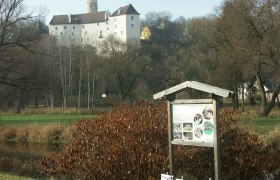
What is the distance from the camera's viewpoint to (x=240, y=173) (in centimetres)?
1065

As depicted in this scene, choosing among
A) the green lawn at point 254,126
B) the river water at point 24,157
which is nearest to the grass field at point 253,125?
the green lawn at point 254,126

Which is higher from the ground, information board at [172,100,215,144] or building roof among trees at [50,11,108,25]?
building roof among trees at [50,11,108,25]

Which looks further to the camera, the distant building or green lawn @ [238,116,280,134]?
the distant building

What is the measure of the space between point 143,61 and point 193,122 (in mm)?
56851

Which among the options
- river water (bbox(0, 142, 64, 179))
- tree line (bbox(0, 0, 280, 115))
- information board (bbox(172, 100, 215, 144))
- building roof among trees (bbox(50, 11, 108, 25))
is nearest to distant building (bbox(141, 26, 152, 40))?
building roof among trees (bbox(50, 11, 108, 25))

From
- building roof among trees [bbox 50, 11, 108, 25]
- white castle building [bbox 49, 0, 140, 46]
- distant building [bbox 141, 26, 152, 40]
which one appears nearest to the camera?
distant building [bbox 141, 26, 152, 40]

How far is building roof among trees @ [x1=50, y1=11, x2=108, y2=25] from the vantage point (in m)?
139

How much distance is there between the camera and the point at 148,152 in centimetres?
1022

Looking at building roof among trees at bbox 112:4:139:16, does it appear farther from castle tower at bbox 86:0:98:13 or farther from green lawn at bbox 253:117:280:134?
green lawn at bbox 253:117:280:134

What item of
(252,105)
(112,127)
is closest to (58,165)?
(112,127)

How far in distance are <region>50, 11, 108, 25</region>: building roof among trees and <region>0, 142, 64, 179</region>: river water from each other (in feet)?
365

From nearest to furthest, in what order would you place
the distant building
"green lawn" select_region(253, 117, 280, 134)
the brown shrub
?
the brown shrub
"green lawn" select_region(253, 117, 280, 134)
the distant building

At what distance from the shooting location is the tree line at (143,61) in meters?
34.7

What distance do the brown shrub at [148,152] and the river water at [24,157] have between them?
5.38 m
